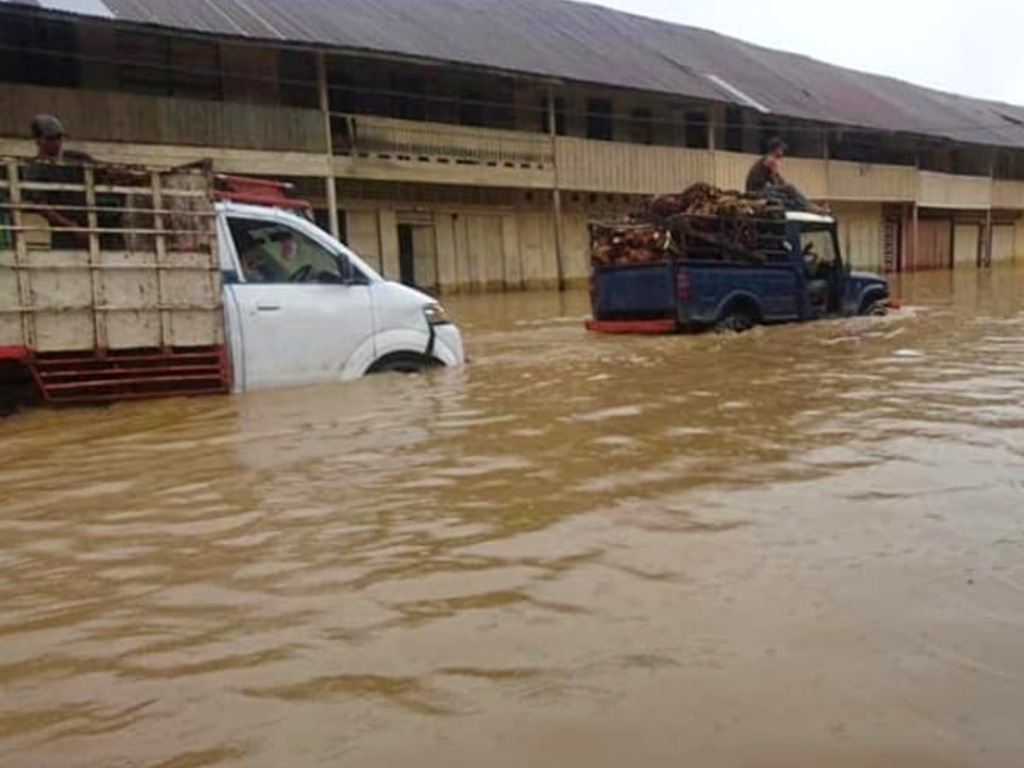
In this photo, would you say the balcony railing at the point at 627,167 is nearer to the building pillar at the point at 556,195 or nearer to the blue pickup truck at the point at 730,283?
the building pillar at the point at 556,195

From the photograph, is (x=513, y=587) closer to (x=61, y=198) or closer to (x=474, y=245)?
(x=61, y=198)

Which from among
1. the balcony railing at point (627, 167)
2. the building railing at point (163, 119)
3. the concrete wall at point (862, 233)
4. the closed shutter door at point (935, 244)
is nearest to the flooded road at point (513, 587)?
the building railing at point (163, 119)

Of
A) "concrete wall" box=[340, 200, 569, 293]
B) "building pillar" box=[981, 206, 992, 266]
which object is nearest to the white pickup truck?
"concrete wall" box=[340, 200, 569, 293]

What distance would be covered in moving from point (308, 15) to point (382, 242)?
5.13m

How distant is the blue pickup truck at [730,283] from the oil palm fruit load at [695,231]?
0.06 ft

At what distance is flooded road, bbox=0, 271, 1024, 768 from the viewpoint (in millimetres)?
2441

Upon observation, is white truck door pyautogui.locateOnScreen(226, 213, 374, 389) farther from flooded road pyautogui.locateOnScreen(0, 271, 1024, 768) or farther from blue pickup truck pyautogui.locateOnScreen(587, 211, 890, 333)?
blue pickup truck pyautogui.locateOnScreen(587, 211, 890, 333)

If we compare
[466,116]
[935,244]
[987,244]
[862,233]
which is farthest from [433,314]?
[987,244]

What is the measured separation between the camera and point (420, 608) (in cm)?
325

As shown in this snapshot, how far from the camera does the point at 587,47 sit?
2630 centimetres

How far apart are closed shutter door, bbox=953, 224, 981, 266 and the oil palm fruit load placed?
30.6 meters

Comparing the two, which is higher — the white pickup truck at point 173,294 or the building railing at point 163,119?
the building railing at point 163,119

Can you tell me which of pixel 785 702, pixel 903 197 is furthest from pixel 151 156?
pixel 903 197

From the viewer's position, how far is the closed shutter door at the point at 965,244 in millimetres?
39781
